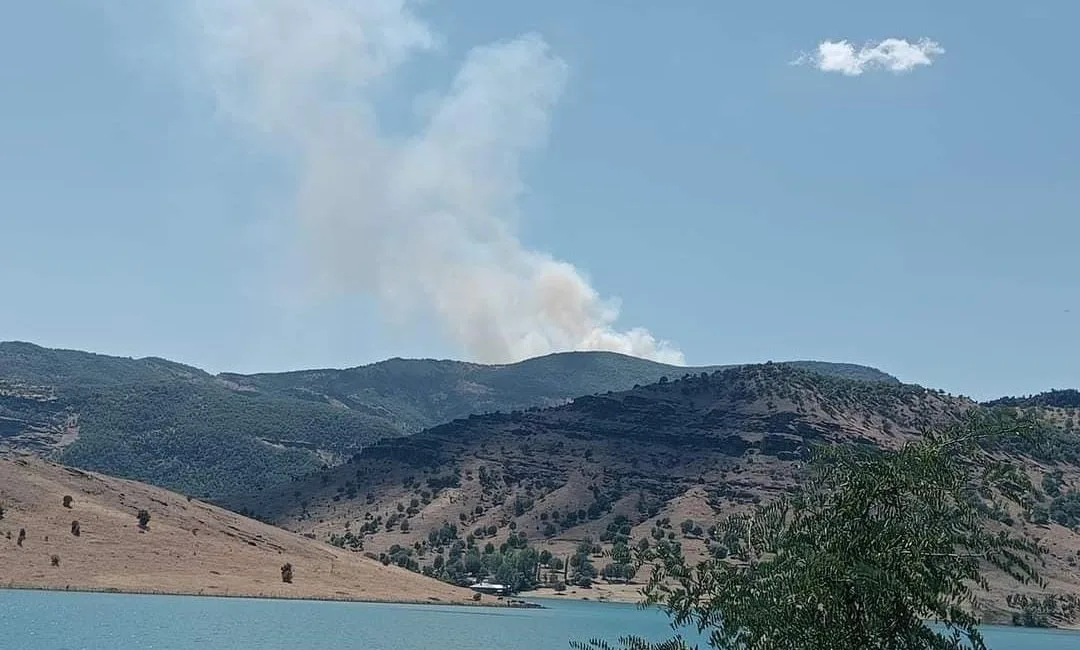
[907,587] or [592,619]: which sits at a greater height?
[907,587]

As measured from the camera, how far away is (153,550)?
122 meters

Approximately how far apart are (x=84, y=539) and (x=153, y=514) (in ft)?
59.0

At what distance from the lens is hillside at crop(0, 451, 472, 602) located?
111 m

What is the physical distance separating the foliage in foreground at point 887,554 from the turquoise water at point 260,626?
184 ft

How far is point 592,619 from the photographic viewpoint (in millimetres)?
143875

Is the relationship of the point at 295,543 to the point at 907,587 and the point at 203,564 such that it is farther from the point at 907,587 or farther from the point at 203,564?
the point at 907,587

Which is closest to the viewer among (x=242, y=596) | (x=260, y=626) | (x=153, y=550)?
(x=260, y=626)

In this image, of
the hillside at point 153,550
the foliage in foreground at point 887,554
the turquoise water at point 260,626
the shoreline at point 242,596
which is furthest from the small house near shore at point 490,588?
the foliage in foreground at point 887,554

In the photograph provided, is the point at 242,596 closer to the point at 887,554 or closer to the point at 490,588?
the point at 490,588

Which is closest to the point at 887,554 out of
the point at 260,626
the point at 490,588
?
the point at 260,626

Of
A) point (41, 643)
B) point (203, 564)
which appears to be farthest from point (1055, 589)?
point (41, 643)

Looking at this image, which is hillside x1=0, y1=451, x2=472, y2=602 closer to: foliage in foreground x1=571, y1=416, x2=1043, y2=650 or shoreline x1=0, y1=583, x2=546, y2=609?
shoreline x1=0, y1=583, x2=546, y2=609

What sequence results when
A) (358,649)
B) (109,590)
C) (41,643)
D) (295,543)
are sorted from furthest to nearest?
(295,543), (109,590), (358,649), (41,643)

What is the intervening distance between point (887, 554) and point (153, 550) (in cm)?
11819
